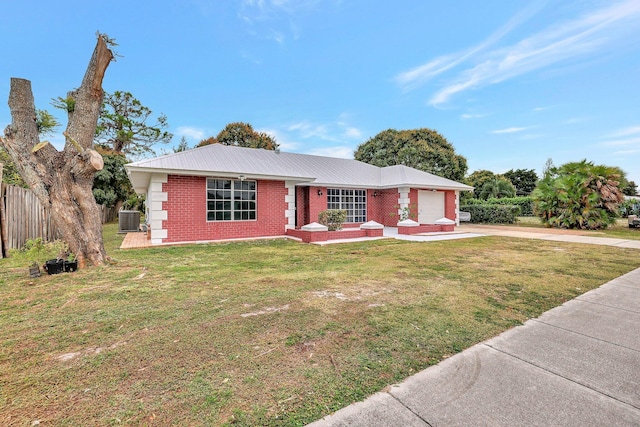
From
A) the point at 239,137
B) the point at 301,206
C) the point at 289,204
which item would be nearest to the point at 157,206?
the point at 289,204

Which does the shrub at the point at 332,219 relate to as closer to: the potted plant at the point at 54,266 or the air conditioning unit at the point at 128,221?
the potted plant at the point at 54,266

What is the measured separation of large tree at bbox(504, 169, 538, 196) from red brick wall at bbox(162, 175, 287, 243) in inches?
2250

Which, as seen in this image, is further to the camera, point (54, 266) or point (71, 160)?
point (71, 160)

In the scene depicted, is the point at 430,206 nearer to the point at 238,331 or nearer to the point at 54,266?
the point at 238,331

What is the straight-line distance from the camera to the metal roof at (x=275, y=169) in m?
10.5

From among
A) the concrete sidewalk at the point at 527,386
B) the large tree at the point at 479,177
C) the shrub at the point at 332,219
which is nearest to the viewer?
the concrete sidewalk at the point at 527,386

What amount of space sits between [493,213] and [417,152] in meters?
9.77

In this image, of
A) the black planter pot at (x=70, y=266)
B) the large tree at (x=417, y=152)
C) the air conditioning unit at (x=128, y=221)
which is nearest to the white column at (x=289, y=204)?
the black planter pot at (x=70, y=266)

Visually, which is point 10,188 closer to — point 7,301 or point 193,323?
point 7,301

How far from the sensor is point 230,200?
38.1 ft

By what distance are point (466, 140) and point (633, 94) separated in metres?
15.1

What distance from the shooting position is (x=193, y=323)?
11.1 feet

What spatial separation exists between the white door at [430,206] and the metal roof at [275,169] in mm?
769

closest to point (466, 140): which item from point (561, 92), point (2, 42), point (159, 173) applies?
point (561, 92)
